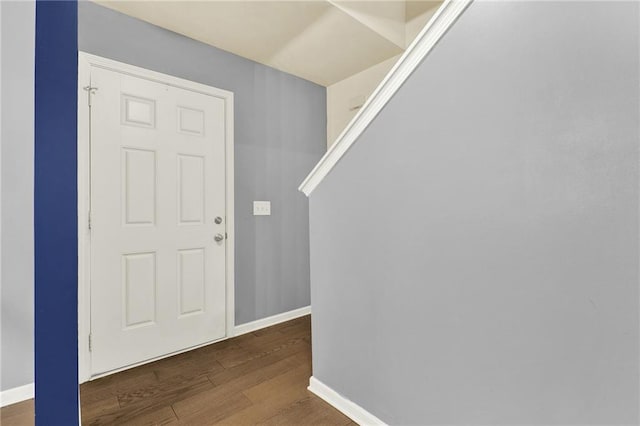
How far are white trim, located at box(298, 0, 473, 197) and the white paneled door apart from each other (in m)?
1.23

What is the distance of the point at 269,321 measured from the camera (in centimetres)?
283

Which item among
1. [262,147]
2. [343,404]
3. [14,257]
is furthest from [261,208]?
[343,404]

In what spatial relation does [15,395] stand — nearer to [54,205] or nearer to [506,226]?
[54,205]

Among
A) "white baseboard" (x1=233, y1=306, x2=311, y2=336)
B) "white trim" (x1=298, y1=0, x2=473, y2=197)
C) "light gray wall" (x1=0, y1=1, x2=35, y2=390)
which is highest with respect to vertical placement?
"white trim" (x1=298, y1=0, x2=473, y2=197)

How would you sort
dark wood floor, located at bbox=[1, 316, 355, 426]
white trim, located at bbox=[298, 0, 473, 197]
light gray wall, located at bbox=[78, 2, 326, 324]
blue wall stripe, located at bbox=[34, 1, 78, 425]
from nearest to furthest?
blue wall stripe, located at bbox=[34, 1, 78, 425] → white trim, located at bbox=[298, 0, 473, 197] → dark wood floor, located at bbox=[1, 316, 355, 426] → light gray wall, located at bbox=[78, 2, 326, 324]

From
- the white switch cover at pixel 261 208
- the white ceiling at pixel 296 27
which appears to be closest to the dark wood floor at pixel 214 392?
the white switch cover at pixel 261 208

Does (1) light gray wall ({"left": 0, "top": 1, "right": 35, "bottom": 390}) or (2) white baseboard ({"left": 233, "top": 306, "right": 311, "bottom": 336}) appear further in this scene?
(2) white baseboard ({"left": 233, "top": 306, "right": 311, "bottom": 336})

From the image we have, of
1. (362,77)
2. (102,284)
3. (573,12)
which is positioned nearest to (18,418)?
(102,284)

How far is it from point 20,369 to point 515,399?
7.99 ft

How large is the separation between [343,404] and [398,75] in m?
1.61

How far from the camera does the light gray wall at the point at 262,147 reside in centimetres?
227

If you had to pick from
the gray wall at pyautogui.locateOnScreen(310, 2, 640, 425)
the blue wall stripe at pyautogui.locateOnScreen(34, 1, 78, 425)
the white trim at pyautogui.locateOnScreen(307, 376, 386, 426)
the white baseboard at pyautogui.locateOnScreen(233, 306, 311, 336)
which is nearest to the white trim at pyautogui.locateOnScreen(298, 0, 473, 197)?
the gray wall at pyautogui.locateOnScreen(310, 2, 640, 425)

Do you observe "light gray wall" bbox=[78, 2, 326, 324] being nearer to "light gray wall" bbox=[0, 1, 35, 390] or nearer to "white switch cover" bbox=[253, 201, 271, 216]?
"white switch cover" bbox=[253, 201, 271, 216]

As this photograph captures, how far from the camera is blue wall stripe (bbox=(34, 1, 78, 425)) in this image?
64cm
